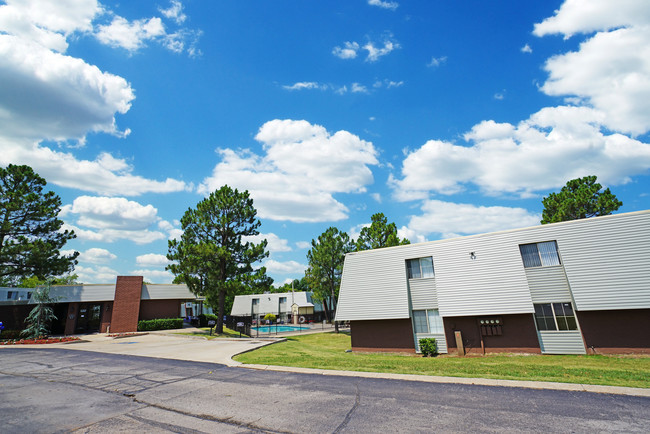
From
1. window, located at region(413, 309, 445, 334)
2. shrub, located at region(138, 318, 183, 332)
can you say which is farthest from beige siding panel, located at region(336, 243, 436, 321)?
shrub, located at region(138, 318, 183, 332)

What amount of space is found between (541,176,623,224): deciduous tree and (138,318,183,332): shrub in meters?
44.4

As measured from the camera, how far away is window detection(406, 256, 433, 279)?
19.9 metres

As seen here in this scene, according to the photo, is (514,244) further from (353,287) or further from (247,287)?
(247,287)

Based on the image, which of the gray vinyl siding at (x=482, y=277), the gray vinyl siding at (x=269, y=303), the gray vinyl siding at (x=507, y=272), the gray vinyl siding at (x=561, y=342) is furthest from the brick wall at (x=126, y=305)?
the gray vinyl siding at (x=561, y=342)

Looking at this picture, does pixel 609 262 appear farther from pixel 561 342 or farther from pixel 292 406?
pixel 292 406

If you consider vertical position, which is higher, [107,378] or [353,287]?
[353,287]

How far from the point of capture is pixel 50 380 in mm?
10445

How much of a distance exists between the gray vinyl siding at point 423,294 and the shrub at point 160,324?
25.5 meters

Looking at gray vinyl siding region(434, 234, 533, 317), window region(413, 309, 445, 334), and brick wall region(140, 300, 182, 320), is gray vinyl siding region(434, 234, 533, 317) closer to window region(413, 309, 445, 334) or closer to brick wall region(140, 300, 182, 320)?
window region(413, 309, 445, 334)

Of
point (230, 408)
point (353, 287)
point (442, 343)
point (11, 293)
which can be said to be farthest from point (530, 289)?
point (11, 293)

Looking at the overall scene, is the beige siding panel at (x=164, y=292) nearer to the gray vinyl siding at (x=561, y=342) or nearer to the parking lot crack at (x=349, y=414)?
the parking lot crack at (x=349, y=414)

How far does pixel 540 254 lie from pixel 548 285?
1721mm

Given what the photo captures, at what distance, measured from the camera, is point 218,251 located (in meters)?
28.1

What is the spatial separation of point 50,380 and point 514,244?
72.1 feet
